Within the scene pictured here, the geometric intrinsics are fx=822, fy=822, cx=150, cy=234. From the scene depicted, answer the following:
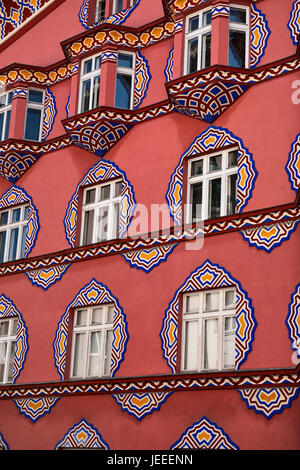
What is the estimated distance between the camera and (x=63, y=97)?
21.9 metres

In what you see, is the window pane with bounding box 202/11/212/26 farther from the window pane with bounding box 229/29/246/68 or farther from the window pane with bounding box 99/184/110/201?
the window pane with bounding box 99/184/110/201

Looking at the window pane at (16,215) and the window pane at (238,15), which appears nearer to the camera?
the window pane at (238,15)

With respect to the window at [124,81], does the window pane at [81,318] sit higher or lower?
lower

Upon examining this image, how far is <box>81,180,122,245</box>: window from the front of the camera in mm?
19500

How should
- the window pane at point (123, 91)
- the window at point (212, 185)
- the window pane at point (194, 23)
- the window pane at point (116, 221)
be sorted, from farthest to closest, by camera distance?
1. the window pane at point (123, 91)
2. the window pane at point (116, 221)
3. the window pane at point (194, 23)
4. the window at point (212, 185)

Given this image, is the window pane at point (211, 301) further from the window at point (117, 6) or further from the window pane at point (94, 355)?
the window at point (117, 6)

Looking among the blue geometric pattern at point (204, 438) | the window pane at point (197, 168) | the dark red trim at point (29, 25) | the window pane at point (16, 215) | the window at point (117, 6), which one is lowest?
the blue geometric pattern at point (204, 438)

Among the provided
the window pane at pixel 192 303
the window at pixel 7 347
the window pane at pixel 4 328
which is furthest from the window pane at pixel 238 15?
the window pane at pixel 4 328

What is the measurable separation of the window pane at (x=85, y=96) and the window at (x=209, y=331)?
6049 mm

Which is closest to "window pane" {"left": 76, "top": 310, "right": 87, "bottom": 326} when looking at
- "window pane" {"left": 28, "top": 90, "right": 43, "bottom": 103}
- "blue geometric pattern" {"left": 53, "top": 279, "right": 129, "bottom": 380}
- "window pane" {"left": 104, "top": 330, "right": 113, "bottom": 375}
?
"blue geometric pattern" {"left": 53, "top": 279, "right": 129, "bottom": 380}

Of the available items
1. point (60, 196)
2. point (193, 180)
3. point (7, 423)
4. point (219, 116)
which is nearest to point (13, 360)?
point (7, 423)

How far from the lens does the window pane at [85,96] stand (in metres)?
20.5

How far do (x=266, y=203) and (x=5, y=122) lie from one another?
365 inches
